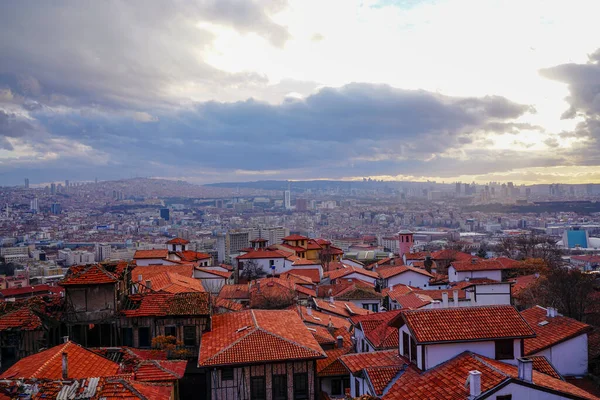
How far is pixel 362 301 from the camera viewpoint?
105 feet

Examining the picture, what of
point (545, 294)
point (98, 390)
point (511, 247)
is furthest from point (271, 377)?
point (511, 247)

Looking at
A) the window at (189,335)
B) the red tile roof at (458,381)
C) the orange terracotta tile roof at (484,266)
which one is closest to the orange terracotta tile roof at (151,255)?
the window at (189,335)

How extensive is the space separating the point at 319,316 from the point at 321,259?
1285 inches

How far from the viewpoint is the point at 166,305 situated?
59.4ft

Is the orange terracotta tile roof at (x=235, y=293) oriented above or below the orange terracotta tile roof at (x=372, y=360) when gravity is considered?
below

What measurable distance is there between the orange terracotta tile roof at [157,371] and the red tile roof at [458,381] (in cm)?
554

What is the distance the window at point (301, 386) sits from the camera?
15.0 meters

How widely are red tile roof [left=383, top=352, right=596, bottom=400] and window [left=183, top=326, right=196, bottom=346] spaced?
8.05 metres

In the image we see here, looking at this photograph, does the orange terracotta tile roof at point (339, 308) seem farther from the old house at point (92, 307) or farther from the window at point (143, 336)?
the old house at point (92, 307)

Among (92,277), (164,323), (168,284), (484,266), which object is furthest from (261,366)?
(484,266)

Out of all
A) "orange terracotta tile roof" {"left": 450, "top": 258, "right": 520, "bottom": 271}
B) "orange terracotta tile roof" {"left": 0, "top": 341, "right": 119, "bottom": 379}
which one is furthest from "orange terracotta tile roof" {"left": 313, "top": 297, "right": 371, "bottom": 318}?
"orange terracotta tile roof" {"left": 0, "top": 341, "right": 119, "bottom": 379}

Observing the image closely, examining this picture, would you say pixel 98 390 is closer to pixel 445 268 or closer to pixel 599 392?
pixel 599 392

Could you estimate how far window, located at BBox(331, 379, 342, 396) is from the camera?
1633cm

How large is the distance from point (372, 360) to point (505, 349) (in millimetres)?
3834
